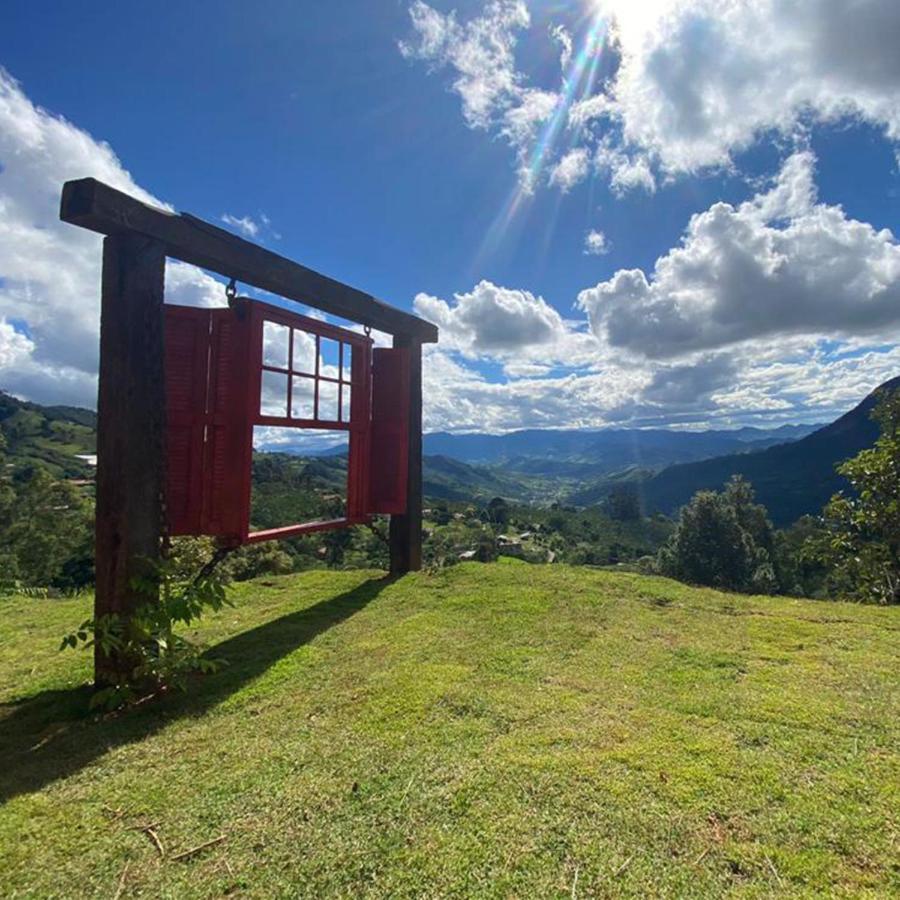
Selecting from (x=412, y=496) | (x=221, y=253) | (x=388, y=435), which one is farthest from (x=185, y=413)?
(x=412, y=496)

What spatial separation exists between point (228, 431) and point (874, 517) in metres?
10.5

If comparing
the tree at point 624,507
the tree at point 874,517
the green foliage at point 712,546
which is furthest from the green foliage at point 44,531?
the tree at point 624,507

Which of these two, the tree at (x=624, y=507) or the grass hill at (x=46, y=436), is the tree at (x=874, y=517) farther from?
the tree at (x=624, y=507)

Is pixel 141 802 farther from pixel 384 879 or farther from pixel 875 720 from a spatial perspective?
pixel 875 720

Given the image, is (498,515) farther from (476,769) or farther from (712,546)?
(476,769)

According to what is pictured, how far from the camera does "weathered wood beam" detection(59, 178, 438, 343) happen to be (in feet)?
11.4

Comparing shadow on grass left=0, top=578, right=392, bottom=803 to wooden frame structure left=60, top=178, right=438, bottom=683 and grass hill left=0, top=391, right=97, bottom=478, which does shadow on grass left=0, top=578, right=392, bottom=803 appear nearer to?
wooden frame structure left=60, top=178, right=438, bottom=683

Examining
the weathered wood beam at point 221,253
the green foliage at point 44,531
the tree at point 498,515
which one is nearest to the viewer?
the weathered wood beam at point 221,253

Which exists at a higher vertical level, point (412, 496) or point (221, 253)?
point (221, 253)

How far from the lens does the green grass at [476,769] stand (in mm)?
1928

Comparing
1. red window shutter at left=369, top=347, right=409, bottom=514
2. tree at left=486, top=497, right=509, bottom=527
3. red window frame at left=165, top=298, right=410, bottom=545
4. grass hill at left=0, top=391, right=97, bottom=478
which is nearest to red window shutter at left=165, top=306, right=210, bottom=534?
red window frame at left=165, top=298, right=410, bottom=545

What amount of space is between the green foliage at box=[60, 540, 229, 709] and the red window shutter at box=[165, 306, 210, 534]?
709mm

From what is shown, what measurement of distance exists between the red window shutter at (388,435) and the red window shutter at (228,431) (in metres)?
2.44

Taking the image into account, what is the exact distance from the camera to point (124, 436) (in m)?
3.70
